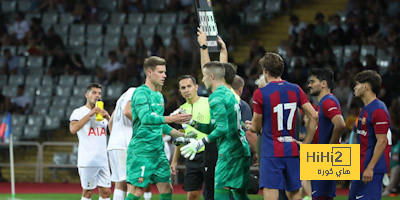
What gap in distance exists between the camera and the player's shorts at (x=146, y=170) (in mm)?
9266

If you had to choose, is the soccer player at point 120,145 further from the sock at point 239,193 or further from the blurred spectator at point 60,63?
the blurred spectator at point 60,63

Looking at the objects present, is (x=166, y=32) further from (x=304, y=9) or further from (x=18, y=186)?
(x=18, y=186)

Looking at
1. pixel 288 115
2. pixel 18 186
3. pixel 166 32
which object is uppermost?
pixel 166 32

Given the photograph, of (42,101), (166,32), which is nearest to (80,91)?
(42,101)

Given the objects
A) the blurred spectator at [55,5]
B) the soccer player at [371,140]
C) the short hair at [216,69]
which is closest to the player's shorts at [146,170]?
the short hair at [216,69]

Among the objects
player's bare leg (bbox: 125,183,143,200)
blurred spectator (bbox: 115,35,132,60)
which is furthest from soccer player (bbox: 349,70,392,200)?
blurred spectator (bbox: 115,35,132,60)

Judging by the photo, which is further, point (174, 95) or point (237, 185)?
point (174, 95)

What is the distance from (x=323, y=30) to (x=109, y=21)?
23.7 ft

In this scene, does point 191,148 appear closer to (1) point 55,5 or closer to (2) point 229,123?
(2) point 229,123

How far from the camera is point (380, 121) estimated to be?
8.85 m

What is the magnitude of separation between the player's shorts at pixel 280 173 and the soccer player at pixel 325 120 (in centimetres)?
77

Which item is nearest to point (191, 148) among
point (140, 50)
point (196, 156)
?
point (196, 156)

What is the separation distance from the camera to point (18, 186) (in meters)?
18.4

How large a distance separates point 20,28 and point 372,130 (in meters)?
17.6
